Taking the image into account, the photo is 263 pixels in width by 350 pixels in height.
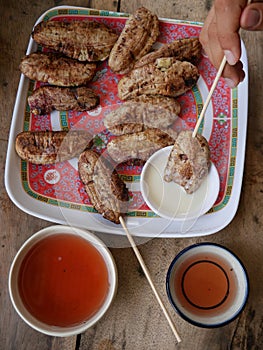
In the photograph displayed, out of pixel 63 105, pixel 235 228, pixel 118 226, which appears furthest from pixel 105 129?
pixel 235 228

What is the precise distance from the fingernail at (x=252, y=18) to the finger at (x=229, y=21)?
0.03m

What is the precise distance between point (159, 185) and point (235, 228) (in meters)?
0.24

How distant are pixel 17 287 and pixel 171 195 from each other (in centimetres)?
46

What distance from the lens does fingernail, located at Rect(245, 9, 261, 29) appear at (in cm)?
91

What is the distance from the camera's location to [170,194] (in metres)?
1.29


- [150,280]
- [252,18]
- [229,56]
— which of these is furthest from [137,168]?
[252,18]

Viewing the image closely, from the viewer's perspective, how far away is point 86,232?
1.21 m

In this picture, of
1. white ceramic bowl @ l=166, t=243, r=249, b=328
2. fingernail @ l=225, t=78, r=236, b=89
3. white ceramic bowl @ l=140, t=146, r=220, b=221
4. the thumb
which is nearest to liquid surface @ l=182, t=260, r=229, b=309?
white ceramic bowl @ l=166, t=243, r=249, b=328

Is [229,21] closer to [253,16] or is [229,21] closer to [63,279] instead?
[253,16]

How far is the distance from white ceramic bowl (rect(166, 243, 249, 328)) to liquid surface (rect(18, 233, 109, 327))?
0.19 metres

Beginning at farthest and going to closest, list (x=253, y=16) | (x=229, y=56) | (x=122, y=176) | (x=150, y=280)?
(x=122, y=176) → (x=150, y=280) → (x=229, y=56) → (x=253, y=16)

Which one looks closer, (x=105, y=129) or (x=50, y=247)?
(x=50, y=247)

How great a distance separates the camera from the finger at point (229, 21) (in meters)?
0.94

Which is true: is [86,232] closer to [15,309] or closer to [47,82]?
[15,309]
